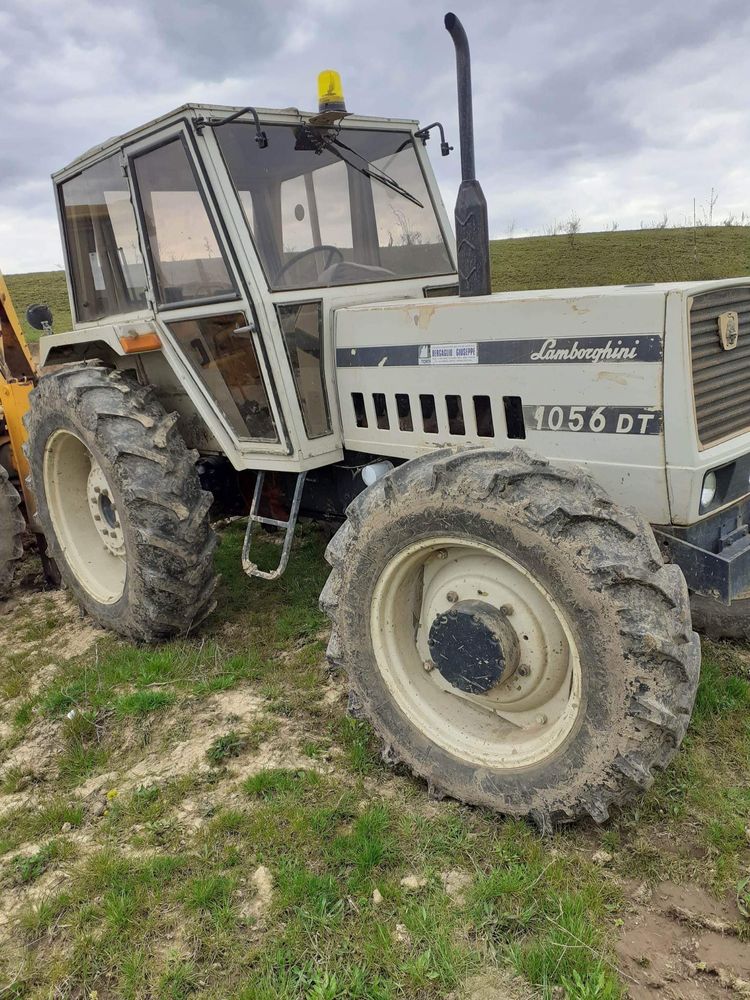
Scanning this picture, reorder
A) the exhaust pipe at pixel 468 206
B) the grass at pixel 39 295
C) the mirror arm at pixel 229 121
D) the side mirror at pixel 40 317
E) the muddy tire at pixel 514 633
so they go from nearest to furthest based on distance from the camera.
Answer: the muddy tire at pixel 514 633 → the exhaust pipe at pixel 468 206 → the mirror arm at pixel 229 121 → the side mirror at pixel 40 317 → the grass at pixel 39 295

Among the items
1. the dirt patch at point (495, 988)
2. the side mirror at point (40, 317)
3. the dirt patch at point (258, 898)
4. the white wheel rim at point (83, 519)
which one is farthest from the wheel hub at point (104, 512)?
the dirt patch at point (495, 988)

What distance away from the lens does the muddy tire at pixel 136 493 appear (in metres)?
3.75

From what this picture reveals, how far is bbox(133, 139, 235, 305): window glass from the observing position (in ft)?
11.7

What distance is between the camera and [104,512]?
4.34 m

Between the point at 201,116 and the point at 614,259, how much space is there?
632 inches

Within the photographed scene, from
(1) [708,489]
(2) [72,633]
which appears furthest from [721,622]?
(2) [72,633]

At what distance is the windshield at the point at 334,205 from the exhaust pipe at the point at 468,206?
2.51 ft

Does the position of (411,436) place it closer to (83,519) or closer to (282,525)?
(282,525)

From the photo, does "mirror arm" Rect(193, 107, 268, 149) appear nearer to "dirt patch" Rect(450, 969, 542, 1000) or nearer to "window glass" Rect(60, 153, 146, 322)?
"window glass" Rect(60, 153, 146, 322)

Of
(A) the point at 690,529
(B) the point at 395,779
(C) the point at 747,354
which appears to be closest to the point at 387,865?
(B) the point at 395,779

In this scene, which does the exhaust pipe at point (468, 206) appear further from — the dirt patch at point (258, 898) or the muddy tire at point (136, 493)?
the dirt patch at point (258, 898)

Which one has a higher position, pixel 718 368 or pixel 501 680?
pixel 718 368

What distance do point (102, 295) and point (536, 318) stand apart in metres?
2.79

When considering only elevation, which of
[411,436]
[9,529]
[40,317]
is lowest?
[9,529]
